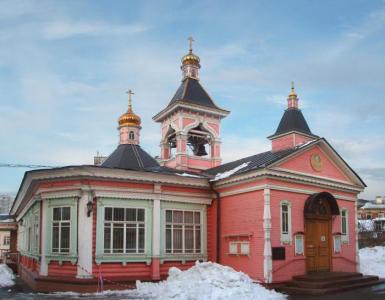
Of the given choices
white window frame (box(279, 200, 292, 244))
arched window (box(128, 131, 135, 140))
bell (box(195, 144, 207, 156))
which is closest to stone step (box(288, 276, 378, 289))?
white window frame (box(279, 200, 292, 244))

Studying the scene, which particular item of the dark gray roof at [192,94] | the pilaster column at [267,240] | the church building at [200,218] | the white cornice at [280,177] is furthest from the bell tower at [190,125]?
the pilaster column at [267,240]

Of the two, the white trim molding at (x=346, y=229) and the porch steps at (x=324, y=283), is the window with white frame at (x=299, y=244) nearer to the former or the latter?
the porch steps at (x=324, y=283)

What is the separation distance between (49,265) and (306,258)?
29.9 feet

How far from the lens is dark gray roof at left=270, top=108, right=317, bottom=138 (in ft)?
61.4

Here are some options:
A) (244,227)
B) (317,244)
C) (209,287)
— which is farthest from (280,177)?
(209,287)

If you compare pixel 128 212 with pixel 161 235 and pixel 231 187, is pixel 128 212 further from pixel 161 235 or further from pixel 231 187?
pixel 231 187

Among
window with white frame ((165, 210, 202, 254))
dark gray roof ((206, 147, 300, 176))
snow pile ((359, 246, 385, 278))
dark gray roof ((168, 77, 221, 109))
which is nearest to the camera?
dark gray roof ((206, 147, 300, 176))

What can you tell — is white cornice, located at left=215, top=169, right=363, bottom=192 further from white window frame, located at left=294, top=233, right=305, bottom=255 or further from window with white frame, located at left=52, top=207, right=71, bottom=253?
window with white frame, located at left=52, top=207, right=71, bottom=253

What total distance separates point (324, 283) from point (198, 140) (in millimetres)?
12200

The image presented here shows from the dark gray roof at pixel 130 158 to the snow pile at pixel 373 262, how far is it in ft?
34.9

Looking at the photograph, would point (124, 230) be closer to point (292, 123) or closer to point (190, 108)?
point (292, 123)

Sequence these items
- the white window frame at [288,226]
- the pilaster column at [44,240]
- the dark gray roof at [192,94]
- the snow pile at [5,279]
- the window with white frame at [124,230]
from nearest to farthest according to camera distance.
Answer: the window with white frame at [124,230] < the pilaster column at [44,240] < the white window frame at [288,226] < the snow pile at [5,279] < the dark gray roof at [192,94]

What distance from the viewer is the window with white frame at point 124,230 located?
15.5m

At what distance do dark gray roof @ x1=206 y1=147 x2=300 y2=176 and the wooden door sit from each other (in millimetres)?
2729
